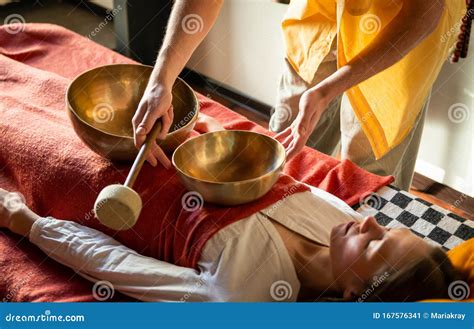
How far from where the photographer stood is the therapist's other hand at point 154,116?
1.29 metres

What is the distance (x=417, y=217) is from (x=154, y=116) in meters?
0.73

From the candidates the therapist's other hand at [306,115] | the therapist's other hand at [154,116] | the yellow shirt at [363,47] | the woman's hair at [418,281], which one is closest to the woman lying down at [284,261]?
the woman's hair at [418,281]

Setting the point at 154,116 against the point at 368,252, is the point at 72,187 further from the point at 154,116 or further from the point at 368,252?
the point at 368,252

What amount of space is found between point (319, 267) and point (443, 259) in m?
0.24

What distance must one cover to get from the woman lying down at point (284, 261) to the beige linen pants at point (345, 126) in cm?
48

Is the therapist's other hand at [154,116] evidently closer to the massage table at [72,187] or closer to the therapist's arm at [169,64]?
the therapist's arm at [169,64]

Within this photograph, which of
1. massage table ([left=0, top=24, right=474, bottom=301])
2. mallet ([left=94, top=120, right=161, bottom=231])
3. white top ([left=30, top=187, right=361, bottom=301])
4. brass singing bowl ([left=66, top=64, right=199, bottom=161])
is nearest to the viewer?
mallet ([left=94, top=120, right=161, bottom=231])

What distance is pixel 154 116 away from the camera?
131cm

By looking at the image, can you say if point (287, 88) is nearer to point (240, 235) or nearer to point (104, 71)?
point (104, 71)

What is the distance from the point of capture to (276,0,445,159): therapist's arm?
4.56 feet

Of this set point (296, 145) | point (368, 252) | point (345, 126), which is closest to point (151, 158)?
point (296, 145)

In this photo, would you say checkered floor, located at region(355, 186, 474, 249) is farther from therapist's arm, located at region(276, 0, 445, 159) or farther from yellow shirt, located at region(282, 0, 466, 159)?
therapist's arm, located at region(276, 0, 445, 159)

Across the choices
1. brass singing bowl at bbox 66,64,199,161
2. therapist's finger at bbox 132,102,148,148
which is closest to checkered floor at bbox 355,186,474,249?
brass singing bowl at bbox 66,64,199,161

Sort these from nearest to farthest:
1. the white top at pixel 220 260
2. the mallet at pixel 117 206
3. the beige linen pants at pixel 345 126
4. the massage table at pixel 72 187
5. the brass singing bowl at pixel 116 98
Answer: the mallet at pixel 117 206, the white top at pixel 220 260, the massage table at pixel 72 187, the brass singing bowl at pixel 116 98, the beige linen pants at pixel 345 126
